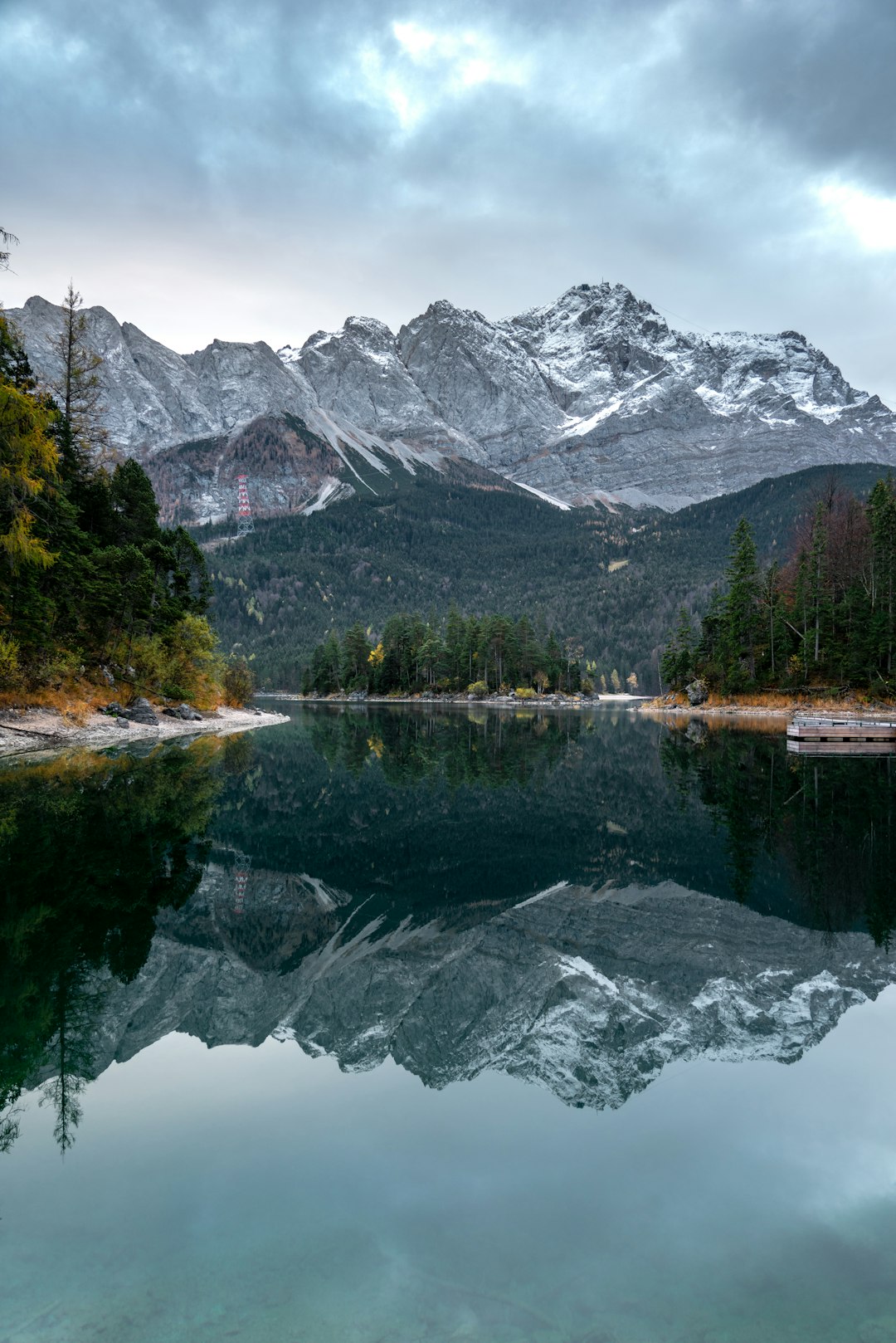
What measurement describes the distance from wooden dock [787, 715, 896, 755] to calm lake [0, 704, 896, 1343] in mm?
27979

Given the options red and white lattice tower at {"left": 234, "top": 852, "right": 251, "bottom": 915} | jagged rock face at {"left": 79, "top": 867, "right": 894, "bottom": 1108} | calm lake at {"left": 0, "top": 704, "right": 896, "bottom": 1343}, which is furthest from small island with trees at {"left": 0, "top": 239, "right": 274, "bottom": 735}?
jagged rock face at {"left": 79, "top": 867, "right": 894, "bottom": 1108}

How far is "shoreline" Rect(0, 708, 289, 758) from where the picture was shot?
3225cm

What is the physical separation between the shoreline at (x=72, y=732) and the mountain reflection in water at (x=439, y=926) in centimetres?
1010

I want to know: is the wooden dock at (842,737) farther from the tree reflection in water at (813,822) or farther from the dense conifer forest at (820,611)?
the dense conifer forest at (820,611)

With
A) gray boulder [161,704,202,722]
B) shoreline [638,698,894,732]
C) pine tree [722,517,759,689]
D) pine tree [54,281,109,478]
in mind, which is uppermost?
pine tree [54,281,109,478]

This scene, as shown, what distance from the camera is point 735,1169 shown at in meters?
5.32

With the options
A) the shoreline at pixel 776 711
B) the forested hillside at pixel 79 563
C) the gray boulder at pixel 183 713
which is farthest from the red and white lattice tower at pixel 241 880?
the shoreline at pixel 776 711

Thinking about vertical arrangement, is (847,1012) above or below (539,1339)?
below

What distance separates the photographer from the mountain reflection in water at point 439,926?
24.4 ft

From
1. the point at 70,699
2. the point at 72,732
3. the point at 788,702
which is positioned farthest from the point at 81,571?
the point at 788,702

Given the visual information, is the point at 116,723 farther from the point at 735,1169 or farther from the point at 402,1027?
the point at 735,1169

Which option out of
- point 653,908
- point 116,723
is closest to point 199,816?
point 653,908

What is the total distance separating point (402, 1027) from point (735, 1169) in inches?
140

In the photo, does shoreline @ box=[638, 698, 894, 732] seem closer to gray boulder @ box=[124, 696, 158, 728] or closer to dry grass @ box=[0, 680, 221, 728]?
gray boulder @ box=[124, 696, 158, 728]
